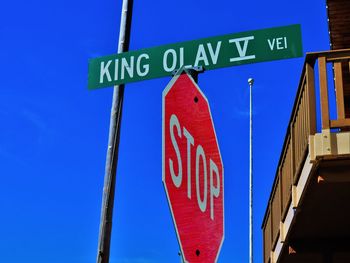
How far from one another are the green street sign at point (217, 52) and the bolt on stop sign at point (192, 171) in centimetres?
122

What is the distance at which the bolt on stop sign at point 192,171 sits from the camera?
303 cm

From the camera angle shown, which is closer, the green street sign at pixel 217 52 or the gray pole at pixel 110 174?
the green street sign at pixel 217 52

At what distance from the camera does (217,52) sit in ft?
15.8

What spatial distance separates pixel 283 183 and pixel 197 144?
22.8 ft

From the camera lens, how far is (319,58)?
24.4 ft

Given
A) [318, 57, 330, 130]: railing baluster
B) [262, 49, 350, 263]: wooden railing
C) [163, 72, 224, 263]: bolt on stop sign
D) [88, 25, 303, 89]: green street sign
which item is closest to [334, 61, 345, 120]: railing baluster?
[262, 49, 350, 263]: wooden railing

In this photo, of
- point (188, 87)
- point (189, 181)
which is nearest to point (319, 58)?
point (188, 87)

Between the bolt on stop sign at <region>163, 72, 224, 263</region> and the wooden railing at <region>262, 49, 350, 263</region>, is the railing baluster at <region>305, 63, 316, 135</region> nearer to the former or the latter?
the wooden railing at <region>262, 49, 350, 263</region>

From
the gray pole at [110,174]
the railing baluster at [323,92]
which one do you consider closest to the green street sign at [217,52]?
the gray pole at [110,174]

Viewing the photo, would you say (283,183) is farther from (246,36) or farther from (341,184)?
(246,36)

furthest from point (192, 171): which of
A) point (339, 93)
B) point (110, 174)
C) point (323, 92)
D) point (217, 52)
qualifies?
point (339, 93)

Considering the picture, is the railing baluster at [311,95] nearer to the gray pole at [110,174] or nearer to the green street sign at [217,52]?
the green street sign at [217,52]

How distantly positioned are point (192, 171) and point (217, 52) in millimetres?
1820

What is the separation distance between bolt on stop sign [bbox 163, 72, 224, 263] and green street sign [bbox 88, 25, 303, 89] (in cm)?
122
